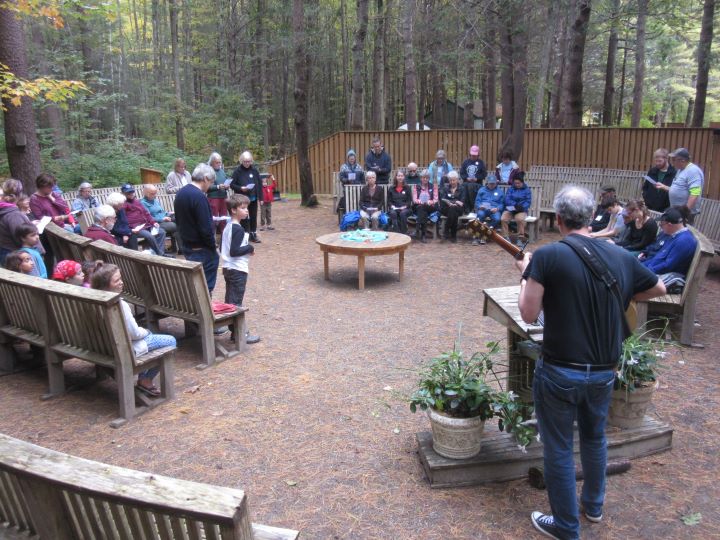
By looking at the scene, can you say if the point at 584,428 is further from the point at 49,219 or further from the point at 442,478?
the point at 49,219

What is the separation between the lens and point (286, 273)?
937cm

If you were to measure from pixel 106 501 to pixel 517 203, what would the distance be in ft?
34.8

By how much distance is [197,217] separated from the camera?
6.07 m

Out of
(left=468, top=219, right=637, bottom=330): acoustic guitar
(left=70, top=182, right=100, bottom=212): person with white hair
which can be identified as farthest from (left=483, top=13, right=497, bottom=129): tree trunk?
(left=468, top=219, right=637, bottom=330): acoustic guitar

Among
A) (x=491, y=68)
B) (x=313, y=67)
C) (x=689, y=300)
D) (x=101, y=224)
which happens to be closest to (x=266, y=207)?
(x=101, y=224)

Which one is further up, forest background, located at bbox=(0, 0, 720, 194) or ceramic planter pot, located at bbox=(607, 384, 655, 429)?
forest background, located at bbox=(0, 0, 720, 194)

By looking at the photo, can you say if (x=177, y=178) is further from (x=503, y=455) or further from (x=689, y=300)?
(x=503, y=455)

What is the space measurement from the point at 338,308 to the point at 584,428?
476 centimetres

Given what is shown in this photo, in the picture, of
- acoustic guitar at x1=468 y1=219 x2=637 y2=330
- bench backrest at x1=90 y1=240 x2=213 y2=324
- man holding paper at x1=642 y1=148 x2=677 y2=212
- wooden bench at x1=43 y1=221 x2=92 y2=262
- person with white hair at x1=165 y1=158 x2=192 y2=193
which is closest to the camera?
acoustic guitar at x1=468 y1=219 x2=637 y2=330

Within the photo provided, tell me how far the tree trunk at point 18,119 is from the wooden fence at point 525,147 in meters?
9.88

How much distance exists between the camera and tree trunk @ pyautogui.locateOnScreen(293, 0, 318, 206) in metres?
15.2

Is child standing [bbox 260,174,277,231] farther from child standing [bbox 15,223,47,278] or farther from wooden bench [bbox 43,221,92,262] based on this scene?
child standing [bbox 15,223,47,278]

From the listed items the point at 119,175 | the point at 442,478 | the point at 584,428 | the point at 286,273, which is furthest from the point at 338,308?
the point at 119,175

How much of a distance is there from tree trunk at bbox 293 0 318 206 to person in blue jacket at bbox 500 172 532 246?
6.16m
